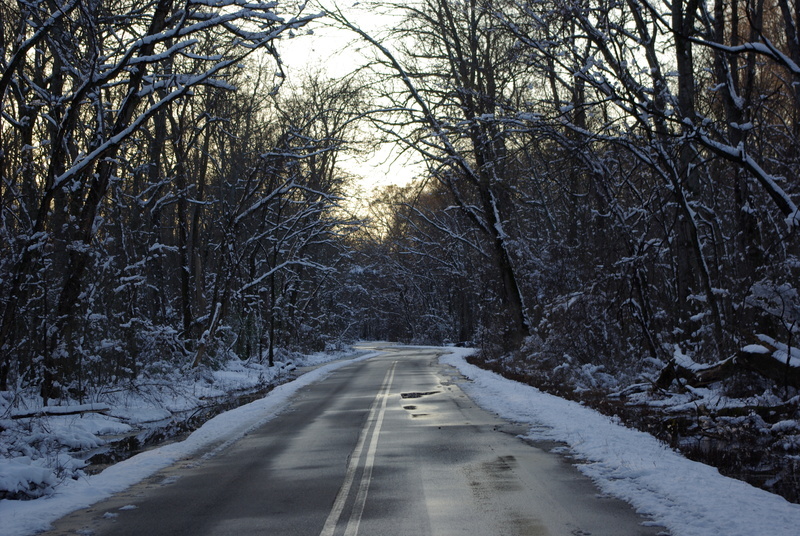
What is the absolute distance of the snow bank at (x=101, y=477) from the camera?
23.0ft

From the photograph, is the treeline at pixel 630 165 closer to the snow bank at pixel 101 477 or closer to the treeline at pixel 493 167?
the treeline at pixel 493 167

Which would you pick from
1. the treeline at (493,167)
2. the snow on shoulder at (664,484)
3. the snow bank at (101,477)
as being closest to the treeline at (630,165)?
the treeline at (493,167)

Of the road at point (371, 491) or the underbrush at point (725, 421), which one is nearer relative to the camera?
the road at point (371, 491)

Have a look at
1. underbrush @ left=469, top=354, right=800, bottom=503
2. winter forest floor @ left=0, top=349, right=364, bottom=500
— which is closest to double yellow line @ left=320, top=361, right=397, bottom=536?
winter forest floor @ left=0, top=349, right=364, bottom=500

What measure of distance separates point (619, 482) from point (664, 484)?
50cm

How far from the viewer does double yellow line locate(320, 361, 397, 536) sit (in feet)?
21.2

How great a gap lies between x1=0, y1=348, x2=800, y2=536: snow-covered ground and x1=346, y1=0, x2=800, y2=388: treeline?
3345mm

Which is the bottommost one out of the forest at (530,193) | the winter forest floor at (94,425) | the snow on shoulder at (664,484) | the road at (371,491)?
the snow on shoulder at (664,484)

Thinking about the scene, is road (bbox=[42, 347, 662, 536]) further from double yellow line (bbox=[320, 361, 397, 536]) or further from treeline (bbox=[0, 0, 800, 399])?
treeline (bbox=[0, 0, 800, 399])

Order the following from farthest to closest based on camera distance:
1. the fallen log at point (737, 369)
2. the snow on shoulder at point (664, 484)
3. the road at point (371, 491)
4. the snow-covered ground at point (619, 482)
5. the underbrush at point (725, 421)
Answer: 1. the fallen log at point (737, 369)
2. the underbrush at point (725, 421)
3. the road at point (371, 491)
4. the snow-covered ground at point (619, 482)
5. the snow on shoulder at point (664, 484)

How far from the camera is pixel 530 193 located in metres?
39.4

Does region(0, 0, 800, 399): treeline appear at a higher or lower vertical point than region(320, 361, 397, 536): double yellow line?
higher

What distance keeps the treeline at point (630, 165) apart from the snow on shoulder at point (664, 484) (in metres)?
3.22

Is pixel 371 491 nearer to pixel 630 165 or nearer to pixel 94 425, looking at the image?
pixel 94 425
